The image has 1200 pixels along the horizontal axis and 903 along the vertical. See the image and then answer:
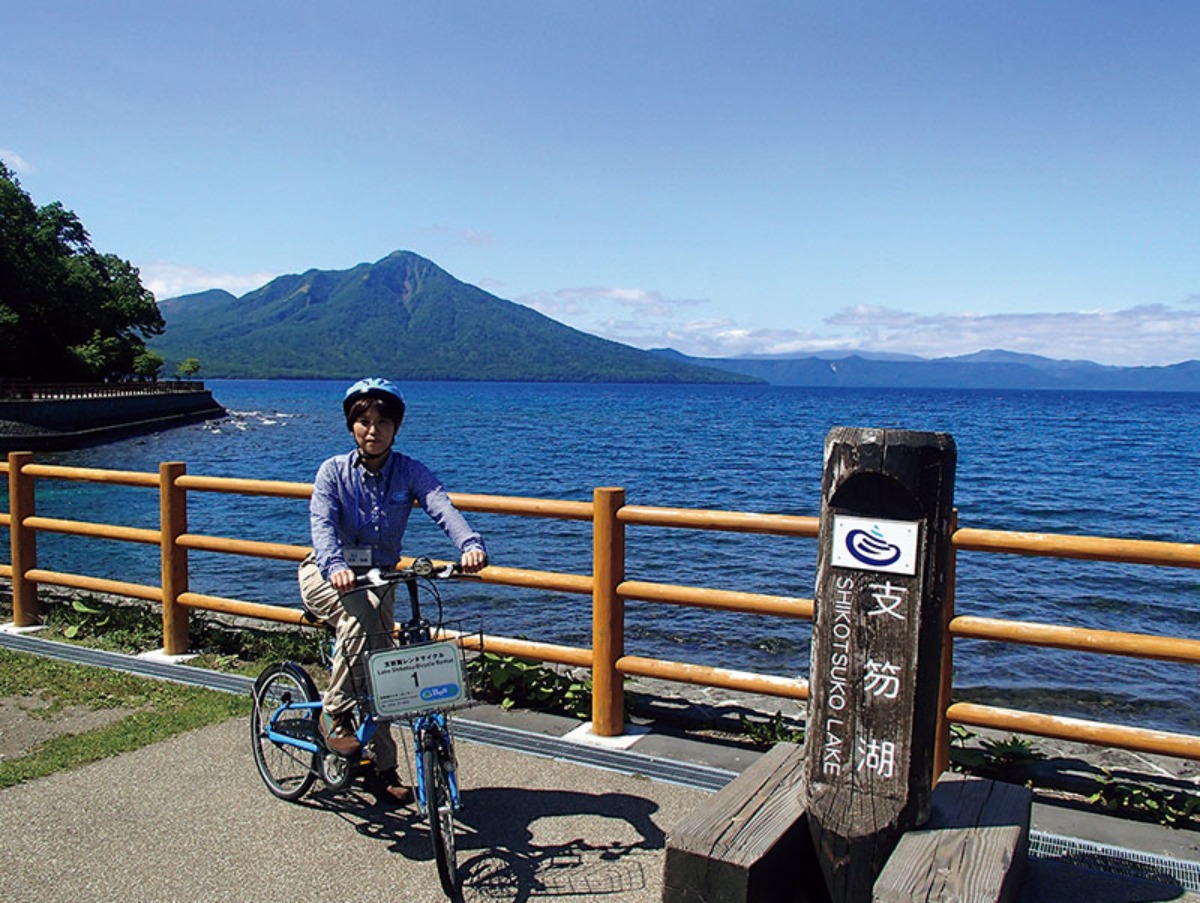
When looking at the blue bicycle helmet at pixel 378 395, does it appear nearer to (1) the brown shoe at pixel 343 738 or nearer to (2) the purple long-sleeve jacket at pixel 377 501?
(2) the purple long-sleeve jacket at pixel 377 501

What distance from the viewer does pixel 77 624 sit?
7680mm

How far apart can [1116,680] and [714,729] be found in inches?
233

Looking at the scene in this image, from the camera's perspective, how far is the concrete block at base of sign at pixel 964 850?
2928 millimetres

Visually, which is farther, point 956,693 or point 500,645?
point 956,693

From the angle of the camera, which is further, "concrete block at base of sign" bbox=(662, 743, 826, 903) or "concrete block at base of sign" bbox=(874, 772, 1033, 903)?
"concrete block at base of sign" bbox=(662, 743, 826, 903)

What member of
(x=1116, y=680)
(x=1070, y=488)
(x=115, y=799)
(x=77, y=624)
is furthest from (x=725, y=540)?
(x=1070, y=488)

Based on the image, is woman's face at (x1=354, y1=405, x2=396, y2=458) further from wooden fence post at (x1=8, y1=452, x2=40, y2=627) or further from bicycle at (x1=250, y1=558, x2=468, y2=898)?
wooden fence post at (x1=8, y1=452, x2=40, y2=627)

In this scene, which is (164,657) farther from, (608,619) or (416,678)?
(416,678)

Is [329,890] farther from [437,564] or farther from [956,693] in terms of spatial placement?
[956,693]

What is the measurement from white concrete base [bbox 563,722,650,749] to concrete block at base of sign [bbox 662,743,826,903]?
183 centimetres

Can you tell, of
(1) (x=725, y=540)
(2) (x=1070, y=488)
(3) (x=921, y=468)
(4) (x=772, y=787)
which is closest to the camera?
(3) (x=921, y=468)

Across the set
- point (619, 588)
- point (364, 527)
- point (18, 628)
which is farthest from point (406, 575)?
point (18, 628)

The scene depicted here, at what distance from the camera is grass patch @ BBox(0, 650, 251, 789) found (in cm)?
509

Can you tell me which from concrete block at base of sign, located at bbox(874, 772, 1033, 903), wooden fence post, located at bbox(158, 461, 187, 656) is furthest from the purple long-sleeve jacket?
wooden fence post, located at bbox(158, 461, 187, 656)
